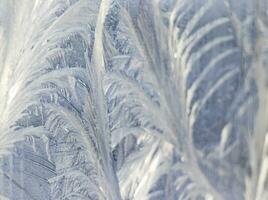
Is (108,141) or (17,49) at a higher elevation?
(17,49)

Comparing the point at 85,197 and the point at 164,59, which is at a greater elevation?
the point at 164,59

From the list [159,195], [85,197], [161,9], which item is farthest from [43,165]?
[161,9]

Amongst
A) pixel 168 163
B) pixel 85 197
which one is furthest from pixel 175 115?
pixel 85 197

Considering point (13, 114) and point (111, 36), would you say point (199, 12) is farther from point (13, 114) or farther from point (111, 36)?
point (13, 114)

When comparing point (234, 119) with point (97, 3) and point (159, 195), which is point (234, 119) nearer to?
point (159, 195)

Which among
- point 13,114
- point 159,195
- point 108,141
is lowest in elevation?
point 159,195
